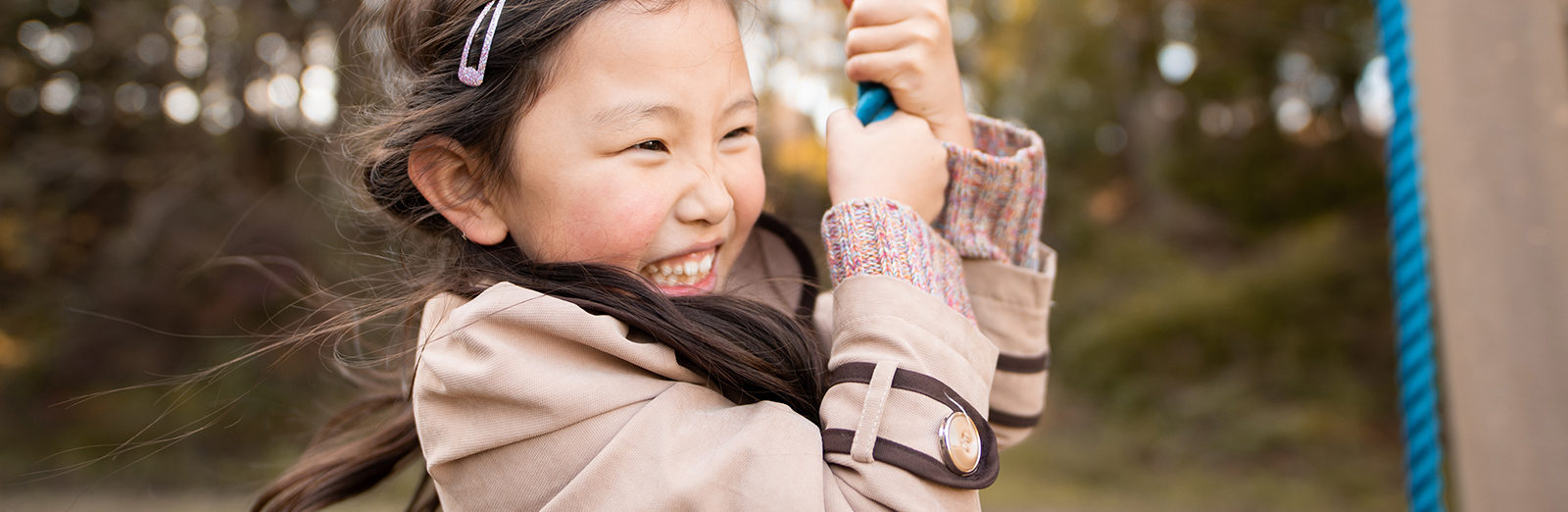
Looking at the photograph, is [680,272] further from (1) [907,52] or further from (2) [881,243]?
(1) [907,52]

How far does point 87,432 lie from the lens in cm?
565

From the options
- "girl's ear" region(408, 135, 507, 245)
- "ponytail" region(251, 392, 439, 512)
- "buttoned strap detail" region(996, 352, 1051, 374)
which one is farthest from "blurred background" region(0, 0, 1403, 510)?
"girl's ear" region(408, 135, 507, 245)

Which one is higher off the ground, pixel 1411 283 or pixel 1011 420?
pixel 1411 283

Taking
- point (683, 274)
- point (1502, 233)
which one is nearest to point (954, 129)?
point (683, 274)

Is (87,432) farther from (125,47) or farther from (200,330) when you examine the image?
(125,47)

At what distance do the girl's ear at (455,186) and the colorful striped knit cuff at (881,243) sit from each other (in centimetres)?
37

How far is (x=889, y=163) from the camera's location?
3.24 feet

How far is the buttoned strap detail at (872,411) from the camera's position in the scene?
0.81 metres

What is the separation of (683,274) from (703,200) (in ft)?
0.31

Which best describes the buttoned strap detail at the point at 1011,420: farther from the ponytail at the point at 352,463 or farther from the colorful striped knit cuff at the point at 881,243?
the ponytail at the point at 352,463

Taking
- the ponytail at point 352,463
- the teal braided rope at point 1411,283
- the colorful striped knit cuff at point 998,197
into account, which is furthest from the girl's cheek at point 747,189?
the teal braided rope at point 1411,283

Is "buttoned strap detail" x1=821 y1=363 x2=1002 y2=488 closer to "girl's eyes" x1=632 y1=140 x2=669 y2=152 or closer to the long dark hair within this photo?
the long dark hair

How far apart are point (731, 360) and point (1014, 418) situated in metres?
0.44

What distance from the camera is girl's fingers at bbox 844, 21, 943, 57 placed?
1027mm
